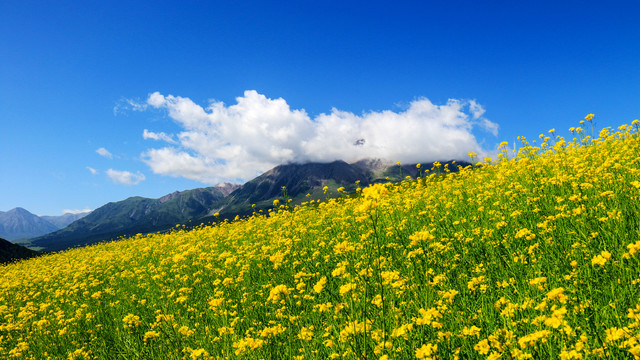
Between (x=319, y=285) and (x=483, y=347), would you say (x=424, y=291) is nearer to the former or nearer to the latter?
(x=483, y=347)

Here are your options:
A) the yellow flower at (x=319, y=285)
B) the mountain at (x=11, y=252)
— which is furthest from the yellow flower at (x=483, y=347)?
the mountain at (x=11, y=252)

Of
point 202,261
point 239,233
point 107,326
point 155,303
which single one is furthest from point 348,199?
point 107,326

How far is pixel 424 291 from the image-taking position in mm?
3895

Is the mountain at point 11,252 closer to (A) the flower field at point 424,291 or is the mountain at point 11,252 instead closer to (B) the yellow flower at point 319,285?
(A) the flower field at point 424,291

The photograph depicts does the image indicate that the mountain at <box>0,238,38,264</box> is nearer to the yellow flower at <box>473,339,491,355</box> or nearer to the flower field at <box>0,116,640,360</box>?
the flower field at <box>0,116,640,360</box>

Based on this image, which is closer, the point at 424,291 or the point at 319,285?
the point at 319,285

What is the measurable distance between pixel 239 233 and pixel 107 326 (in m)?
5.22

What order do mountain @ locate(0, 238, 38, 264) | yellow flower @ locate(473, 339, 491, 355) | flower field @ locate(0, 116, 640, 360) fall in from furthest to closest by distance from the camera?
mountain @ locate(0, 238, 38, 264)
flower field @ locate(0, 116, 640, 360)
yellow flower @ locate(473, 339, 491, 355)

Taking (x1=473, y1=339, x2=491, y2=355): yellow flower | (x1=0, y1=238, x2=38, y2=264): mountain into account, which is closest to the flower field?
(x1=473, y1=339, x2=491, y2=355): yellow flower

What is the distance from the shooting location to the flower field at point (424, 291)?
2.65 m

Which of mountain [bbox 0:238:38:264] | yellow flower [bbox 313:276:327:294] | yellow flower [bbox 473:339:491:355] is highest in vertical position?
yellow flower [bbox 313:276:327:294]

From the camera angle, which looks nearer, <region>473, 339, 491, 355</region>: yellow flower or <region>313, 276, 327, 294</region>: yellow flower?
<region>473, 339, 491, 355</region>: yellow flower

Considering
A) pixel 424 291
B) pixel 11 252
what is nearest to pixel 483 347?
pixel 424 291

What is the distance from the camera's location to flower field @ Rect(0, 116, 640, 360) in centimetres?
265
